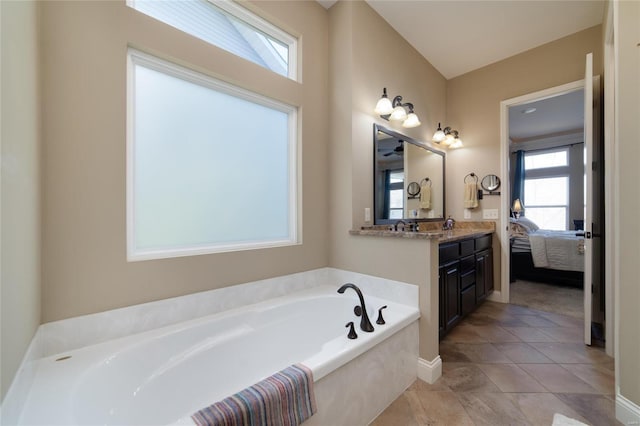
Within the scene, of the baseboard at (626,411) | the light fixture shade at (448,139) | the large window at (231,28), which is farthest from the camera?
the light fixture shade at (448,139)

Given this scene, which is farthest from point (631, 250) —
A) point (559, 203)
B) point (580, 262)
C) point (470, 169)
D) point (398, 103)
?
point (559, 203)

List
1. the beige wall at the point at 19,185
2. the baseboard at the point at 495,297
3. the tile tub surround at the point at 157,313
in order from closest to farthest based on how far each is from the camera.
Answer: the beige wall at the point at 19,185, the tile tub surround at the point at 157,313, the baseboard at the point at 495,297

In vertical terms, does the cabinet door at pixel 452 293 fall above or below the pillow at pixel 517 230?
below

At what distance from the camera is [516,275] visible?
4293 millimetres

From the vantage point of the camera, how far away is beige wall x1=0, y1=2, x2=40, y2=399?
2.65 feet

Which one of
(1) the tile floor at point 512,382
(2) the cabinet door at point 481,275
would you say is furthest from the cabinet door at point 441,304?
(2) the cabinet door at point 481,275

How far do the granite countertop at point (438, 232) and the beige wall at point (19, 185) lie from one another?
1.86 meters

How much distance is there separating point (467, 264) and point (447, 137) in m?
1.81

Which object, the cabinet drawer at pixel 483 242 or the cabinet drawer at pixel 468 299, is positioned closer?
the cabinet drawer at pixel 468 299

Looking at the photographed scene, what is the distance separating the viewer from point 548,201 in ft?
21.4

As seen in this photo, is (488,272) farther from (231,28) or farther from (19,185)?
(19,185)

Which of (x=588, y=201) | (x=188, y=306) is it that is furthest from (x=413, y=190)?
(x=188, y=306)

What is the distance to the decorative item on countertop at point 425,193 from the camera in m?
3.18

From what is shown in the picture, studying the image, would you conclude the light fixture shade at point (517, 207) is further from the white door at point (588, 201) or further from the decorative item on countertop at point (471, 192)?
the white door at point (588, 201)
